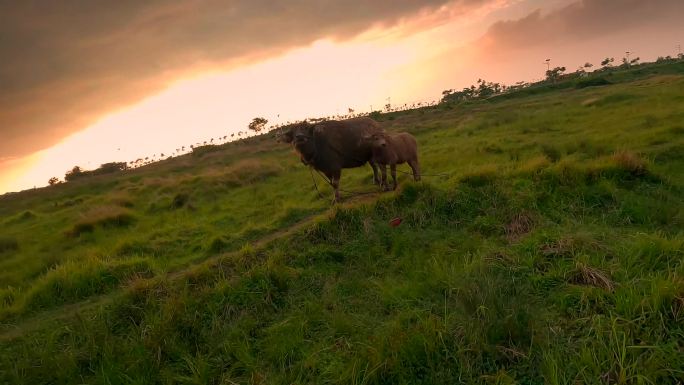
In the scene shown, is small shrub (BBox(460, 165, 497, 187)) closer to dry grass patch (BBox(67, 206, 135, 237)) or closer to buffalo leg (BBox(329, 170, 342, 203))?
buffalo leg (BBox(329, 170, 342, 203))

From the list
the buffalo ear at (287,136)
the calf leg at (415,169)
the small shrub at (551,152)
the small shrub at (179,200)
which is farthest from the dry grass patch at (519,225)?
the small shrub at (179,200)

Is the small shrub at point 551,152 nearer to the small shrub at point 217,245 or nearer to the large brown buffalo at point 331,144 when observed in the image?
the large brown buffalo at point 331,144

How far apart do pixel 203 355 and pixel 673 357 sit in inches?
195

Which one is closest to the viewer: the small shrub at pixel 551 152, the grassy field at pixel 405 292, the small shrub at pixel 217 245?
the grassy field at pixel 405 292

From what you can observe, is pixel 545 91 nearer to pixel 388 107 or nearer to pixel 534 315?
pixel 388 107

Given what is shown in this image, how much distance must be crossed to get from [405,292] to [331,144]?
5261 millimetres

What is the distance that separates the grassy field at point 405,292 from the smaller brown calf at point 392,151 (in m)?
1.17

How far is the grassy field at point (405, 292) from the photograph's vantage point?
407 cm

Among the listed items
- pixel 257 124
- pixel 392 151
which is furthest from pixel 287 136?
pixel 257 124

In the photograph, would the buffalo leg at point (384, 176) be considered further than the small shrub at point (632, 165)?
Yes

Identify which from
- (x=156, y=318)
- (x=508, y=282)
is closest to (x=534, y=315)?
(x=508, y=282)

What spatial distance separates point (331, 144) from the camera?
10086mm

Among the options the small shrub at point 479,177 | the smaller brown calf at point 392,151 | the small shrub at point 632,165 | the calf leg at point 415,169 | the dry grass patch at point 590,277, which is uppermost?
the smaller brown calf at point 392,151

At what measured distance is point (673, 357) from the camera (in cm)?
353
